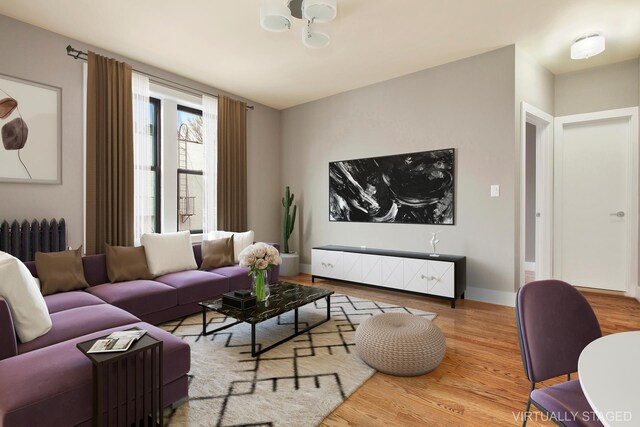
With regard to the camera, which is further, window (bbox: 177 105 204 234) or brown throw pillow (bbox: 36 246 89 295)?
window (bbox: 177 105 204 234)

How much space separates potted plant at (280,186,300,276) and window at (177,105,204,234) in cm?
Result: 136

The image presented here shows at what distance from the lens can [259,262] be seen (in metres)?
2.73

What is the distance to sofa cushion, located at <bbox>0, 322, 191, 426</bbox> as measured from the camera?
1357mm

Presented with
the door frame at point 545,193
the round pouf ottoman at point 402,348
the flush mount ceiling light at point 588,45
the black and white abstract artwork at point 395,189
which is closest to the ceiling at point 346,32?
the flush mount ceiling light at point 588,45

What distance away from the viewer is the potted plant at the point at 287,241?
17.5ft

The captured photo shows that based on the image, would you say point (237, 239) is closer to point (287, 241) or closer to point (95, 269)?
point (287, 241)

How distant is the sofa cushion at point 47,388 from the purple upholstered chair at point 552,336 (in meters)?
1.91

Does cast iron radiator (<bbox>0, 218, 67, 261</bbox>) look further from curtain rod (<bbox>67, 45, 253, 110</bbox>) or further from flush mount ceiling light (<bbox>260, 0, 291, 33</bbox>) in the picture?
flush mount ceiling light (<bbox>260, 0, 291, 33</bbox>)

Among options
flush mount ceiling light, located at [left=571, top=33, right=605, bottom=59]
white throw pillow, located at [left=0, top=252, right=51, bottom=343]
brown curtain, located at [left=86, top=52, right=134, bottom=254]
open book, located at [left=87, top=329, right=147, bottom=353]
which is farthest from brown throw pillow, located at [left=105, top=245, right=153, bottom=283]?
flush mount ceiling light, located at [left=571, top=33, right=605, bottom=59]

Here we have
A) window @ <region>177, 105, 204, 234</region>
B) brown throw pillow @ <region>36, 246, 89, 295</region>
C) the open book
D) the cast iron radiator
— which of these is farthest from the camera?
window @ <region>177, 105, 204, 234</region>

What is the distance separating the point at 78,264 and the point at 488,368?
356cm

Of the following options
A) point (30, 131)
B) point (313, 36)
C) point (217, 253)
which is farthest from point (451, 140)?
point (30, 131)

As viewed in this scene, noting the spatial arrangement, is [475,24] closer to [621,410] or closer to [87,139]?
[621,410]

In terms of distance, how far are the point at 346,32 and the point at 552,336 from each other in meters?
3.11
